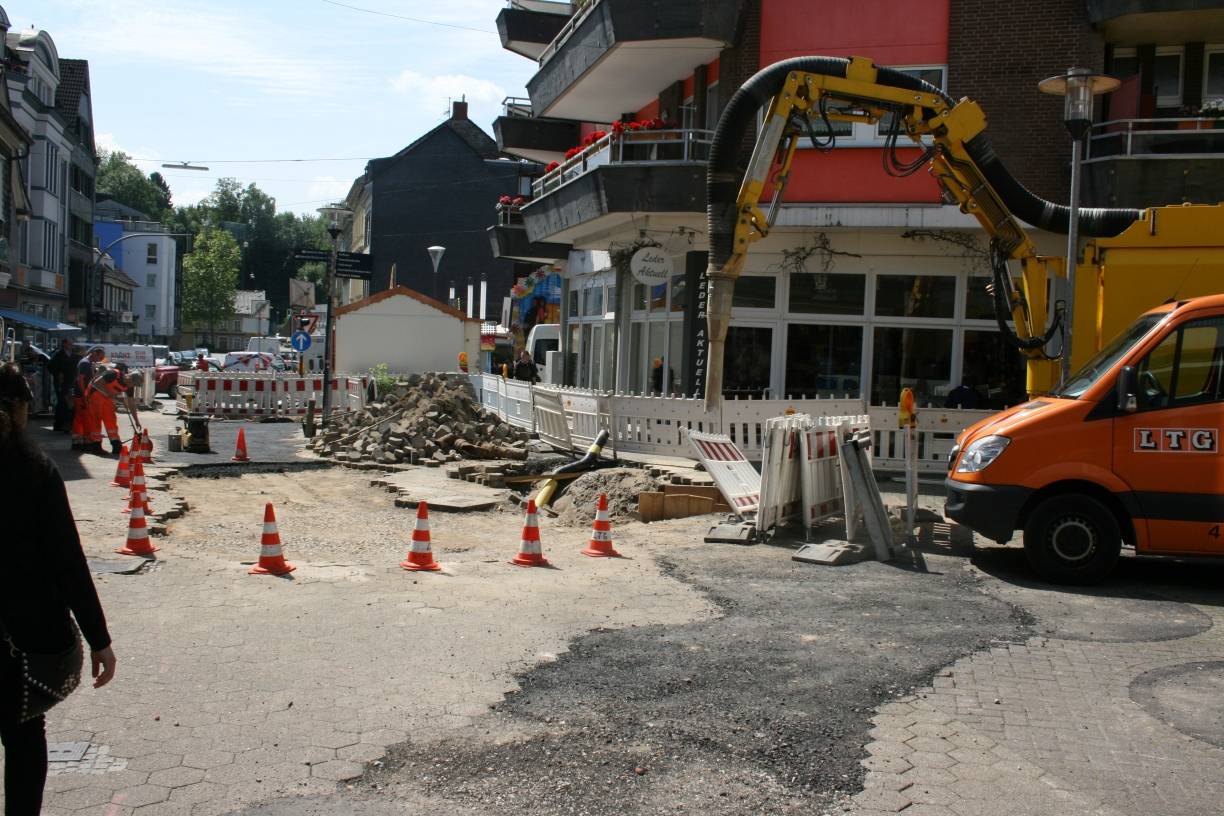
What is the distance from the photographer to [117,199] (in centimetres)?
13200

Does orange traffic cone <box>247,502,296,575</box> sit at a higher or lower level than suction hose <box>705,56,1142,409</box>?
lower

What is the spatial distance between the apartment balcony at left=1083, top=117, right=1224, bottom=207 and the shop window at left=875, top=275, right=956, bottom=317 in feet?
9.84

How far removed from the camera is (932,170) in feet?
Answer: 48.6

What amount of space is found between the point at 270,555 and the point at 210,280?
106 m

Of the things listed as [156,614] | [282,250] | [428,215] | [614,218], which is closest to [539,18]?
[614,218]

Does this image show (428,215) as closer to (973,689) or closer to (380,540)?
(380,540)

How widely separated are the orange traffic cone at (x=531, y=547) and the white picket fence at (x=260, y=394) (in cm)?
1972

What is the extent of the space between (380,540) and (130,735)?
22.0ft

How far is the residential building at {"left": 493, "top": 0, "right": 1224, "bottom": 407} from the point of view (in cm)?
1889

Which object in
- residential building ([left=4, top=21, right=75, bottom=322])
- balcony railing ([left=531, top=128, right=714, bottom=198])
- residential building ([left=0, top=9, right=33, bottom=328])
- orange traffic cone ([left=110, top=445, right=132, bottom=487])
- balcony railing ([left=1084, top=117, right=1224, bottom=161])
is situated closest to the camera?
orange traffic cone ([left=110, top=445, right=132, bottom=487])

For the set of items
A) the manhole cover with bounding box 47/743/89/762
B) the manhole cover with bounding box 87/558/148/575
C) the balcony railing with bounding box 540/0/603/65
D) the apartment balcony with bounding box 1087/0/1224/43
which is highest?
the balcony railing with bounding box 540/0/603/65

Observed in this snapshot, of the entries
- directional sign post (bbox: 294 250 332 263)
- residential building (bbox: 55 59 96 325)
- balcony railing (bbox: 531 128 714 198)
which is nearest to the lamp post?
directional sign post (bbox: 294 250 332 263)

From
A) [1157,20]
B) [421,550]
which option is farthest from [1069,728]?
[1157,20]

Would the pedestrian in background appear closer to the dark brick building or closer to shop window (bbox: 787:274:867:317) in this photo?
shop window (bbox: 787:274:867:317)
